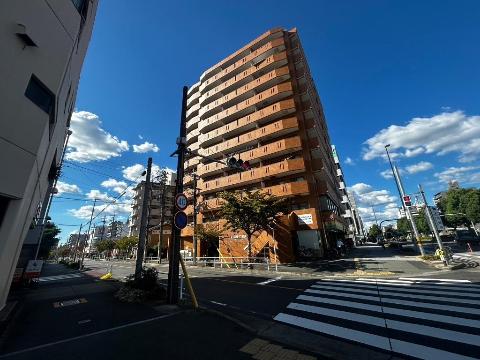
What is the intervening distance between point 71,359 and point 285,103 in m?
30.0

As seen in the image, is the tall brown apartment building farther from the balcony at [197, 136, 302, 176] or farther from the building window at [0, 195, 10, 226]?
the building window at [0, 195, 10, 226]

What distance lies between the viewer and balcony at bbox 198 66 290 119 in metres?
31.6

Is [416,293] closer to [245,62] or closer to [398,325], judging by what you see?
[398,325]

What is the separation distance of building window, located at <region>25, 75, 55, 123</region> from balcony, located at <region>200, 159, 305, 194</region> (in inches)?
876

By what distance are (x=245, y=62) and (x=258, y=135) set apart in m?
13.5

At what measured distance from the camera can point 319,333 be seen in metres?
5.41

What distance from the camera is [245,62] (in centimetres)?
3662

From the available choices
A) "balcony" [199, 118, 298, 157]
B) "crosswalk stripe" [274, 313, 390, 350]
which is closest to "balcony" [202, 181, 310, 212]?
"balcony" [199, 118, 298, 157]

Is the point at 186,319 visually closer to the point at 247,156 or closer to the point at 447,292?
the point at 447,292

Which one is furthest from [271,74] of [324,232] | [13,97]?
[13,97]

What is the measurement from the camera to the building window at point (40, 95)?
8.12 metres

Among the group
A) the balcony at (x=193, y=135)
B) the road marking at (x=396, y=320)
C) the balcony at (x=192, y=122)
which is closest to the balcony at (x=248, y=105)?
the balcony at (x=193, y=135)

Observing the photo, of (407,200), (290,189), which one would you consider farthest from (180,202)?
(407,200)

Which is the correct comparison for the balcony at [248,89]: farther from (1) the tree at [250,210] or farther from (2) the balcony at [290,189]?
(1) the tree at [250,210]
